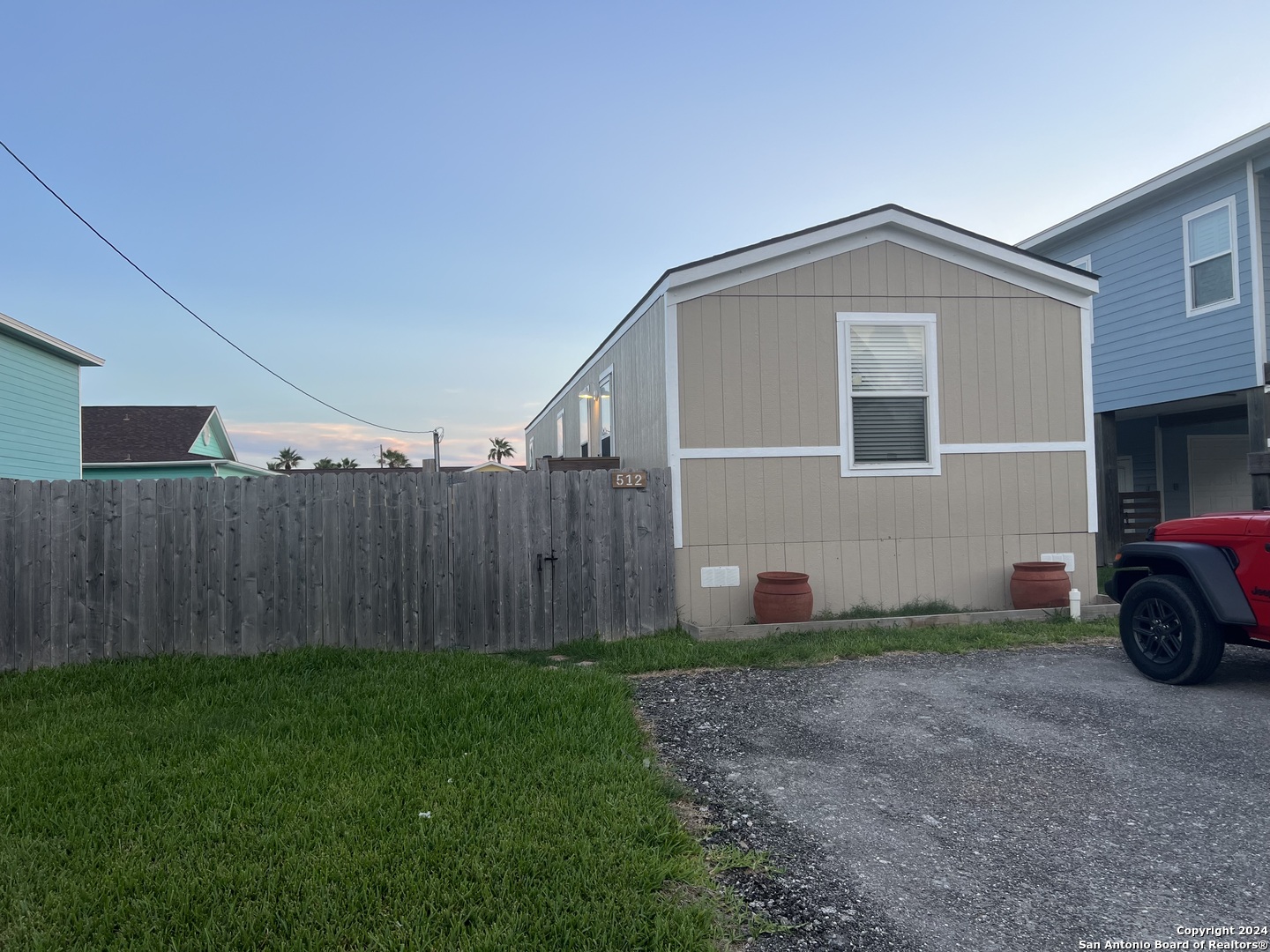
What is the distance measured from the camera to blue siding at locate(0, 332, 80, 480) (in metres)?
14.4

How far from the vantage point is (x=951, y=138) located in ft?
37.5

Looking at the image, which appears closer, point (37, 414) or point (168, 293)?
point (168, 293)

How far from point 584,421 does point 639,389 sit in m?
5.36

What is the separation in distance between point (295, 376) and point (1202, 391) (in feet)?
77.1

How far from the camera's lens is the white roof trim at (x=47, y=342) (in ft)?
45.8

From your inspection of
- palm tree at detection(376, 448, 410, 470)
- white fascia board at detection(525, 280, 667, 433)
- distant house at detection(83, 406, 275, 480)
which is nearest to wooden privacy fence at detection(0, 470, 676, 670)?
white fascia board at detection(525, 280, 667, 433)

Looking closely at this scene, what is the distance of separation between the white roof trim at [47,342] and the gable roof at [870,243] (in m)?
13.2

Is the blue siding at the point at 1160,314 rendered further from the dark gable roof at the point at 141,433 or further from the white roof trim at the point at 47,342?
the dark gable roof at the point at 141,433

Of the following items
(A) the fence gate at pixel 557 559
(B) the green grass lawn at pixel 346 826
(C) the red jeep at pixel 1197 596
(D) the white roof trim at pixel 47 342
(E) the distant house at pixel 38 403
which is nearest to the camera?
(B) the green grass lawn at pixel 346 826

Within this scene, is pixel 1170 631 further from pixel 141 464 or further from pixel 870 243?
pixel 141 464

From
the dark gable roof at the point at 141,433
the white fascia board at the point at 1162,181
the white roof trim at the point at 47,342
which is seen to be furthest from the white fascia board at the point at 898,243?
the dark gable roof at the point at 141,433

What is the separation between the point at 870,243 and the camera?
27.0 ft

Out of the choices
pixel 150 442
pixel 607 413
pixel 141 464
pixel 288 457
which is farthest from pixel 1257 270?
pixel 288 457

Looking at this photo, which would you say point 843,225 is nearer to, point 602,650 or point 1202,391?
point 602,650
